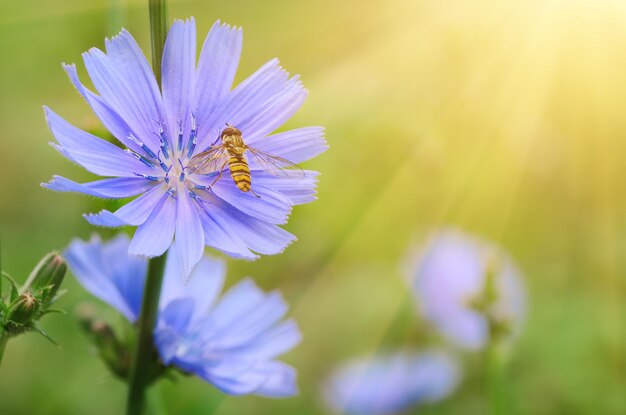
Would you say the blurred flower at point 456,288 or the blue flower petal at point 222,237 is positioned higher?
the blurred flower at point 456,288

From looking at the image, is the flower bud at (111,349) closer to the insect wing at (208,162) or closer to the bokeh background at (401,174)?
the insect wing at (208,162)

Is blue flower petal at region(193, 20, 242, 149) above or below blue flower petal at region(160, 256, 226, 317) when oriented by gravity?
above

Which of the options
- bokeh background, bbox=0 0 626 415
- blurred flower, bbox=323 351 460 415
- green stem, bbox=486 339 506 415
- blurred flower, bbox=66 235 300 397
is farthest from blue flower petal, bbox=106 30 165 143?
blurred flower, bbox=323 351 460 415

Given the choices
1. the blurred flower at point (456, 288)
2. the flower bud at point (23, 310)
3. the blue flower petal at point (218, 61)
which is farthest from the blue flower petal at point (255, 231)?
the blurred flower at point (456, 288)

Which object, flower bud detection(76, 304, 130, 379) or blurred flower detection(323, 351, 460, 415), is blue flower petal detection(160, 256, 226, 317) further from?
blurred flower detection(323, 351, 460, 415)

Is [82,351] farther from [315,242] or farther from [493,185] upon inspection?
[493,185]

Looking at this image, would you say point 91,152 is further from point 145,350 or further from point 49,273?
point 145,350

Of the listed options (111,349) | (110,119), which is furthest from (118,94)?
(111,349)
